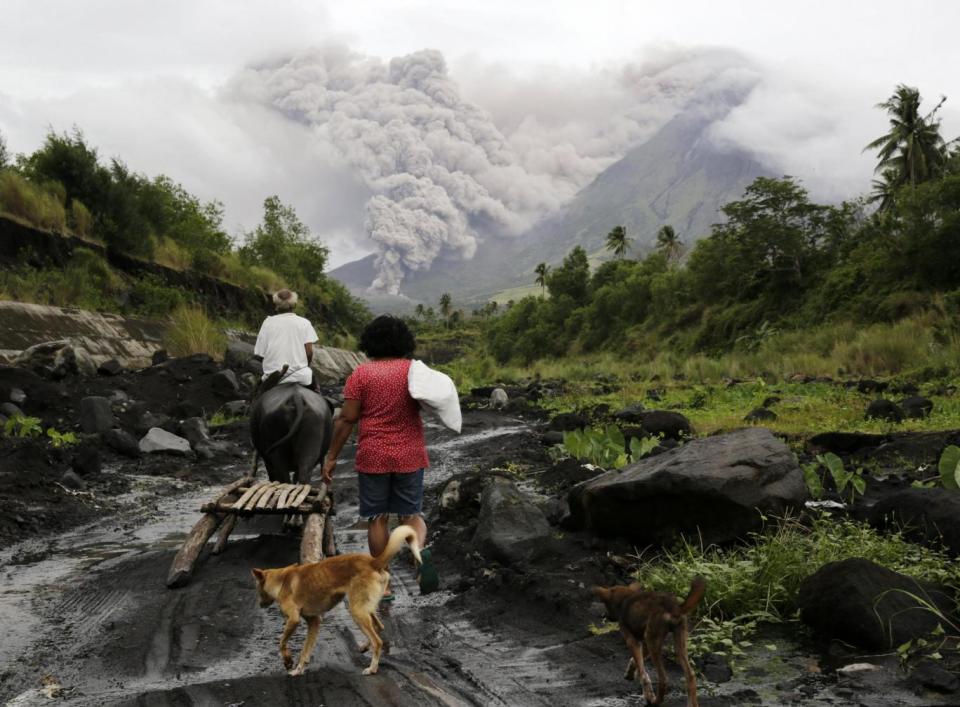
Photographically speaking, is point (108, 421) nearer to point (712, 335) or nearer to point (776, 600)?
point (776, 600)

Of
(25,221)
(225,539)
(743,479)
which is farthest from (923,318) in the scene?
(25,221)

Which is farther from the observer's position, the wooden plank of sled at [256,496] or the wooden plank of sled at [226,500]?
the wooden plank of sled at [226,500]

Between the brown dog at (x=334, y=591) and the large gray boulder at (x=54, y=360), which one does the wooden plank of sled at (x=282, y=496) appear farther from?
the large gray boulder at (x=54, y=360)

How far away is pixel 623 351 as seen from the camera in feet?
193

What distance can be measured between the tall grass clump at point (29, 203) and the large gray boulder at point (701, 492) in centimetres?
2217

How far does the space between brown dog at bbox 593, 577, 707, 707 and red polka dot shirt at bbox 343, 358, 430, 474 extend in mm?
2011

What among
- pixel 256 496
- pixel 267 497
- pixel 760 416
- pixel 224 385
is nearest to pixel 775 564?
pixel 267 497

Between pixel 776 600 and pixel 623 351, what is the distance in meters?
54.8

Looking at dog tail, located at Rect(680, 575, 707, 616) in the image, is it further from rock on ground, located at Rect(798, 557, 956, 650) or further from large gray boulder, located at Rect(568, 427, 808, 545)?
large gray boulder, located at Rect(568, 427, 808, 545)

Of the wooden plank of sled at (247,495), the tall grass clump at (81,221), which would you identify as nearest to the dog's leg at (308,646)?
the wooden plank of sled at (247,495)

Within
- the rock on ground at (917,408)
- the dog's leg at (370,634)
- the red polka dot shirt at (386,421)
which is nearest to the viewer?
the dog's leg at (370,634)

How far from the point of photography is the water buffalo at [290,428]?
7.53 meters

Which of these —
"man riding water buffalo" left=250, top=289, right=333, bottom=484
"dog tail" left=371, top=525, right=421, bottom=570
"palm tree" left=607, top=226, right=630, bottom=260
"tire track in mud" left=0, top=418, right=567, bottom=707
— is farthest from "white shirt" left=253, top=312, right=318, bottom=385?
"palm tree" left=607, top=226, right=630, bottom=260

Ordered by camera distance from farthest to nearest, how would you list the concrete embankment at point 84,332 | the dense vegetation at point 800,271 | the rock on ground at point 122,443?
the dense vegetation at point 800,271
the concrete embankment at point 84,332
the rock on ground at point 122,443
